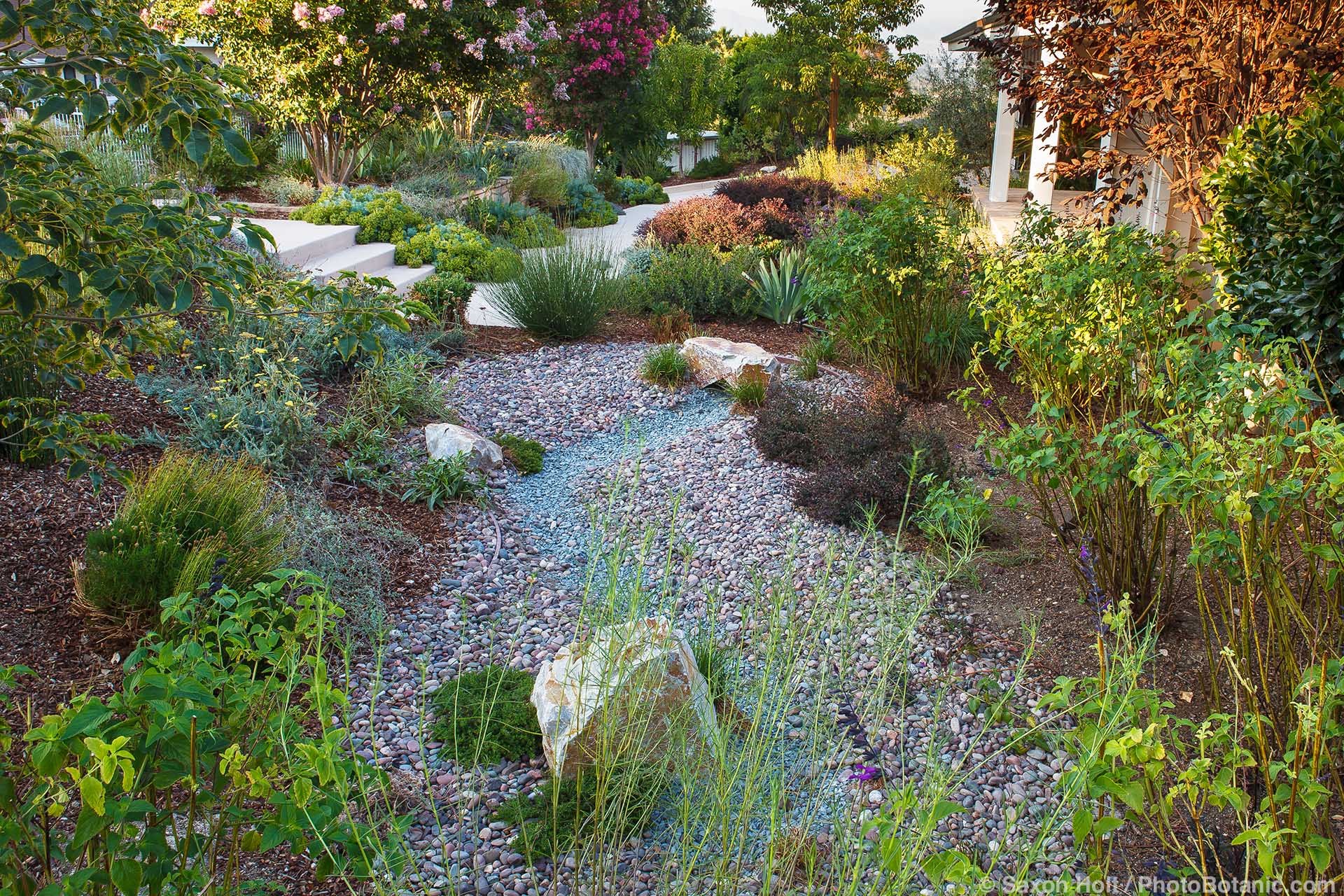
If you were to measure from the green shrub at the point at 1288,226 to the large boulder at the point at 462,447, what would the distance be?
3.45 m

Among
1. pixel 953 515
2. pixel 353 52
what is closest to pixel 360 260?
pixel 353 52

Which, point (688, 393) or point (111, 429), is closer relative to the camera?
point (111, 429)

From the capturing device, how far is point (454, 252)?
893cm

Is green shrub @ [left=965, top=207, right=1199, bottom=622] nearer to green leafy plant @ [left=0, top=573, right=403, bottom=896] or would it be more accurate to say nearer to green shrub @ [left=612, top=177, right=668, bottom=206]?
green leafy plant @ [left=0, top=573, right=403, bottom=896]

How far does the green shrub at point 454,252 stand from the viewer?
8.63m

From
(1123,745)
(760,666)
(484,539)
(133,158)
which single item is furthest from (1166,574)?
(133,158)

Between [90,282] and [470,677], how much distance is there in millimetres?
1593

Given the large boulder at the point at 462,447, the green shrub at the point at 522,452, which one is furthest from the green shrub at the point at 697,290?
the large boulder at the point at 462,447

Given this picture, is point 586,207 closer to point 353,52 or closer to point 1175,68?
point 353,52

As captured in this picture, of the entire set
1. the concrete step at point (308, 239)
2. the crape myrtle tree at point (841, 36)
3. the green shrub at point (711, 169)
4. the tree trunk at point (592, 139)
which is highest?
the crape myrtle tree at point (841, 36)

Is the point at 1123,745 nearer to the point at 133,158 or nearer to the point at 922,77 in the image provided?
the point at 133,158

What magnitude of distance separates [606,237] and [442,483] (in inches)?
324

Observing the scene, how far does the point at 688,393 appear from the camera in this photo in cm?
608

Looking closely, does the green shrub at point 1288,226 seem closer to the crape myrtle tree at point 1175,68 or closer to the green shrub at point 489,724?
the crape myrtle tree at point 1175,68
